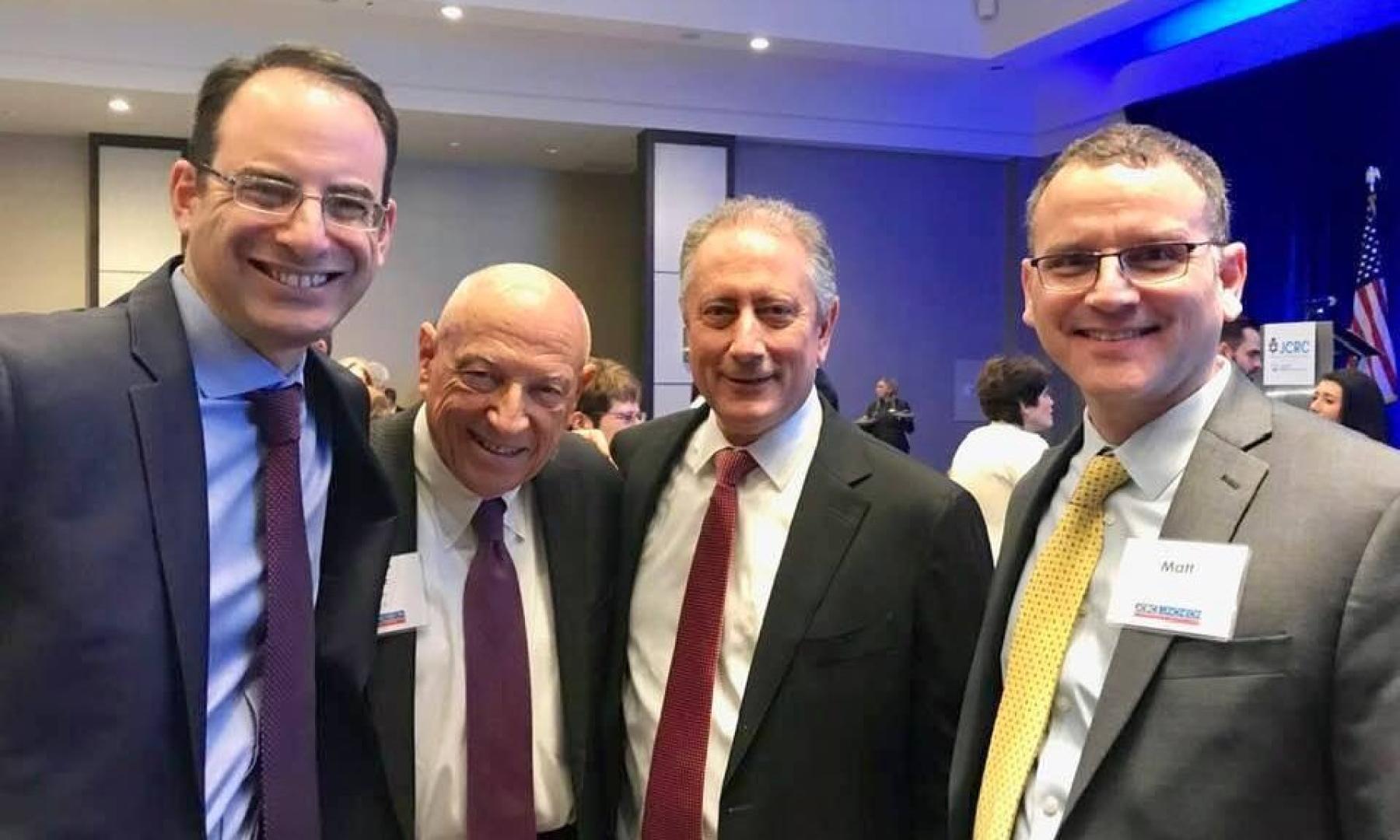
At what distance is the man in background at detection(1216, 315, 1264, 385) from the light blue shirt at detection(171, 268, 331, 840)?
5.04 m

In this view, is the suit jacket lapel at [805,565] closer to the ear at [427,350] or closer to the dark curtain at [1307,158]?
the ear at [427,350]

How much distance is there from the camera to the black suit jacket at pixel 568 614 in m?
1.80

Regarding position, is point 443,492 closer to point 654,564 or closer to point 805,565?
point 654,564

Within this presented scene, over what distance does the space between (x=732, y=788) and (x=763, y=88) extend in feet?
28.9

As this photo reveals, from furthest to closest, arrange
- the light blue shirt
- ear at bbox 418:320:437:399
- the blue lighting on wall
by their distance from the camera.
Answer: the blue lighting on wall < ear at bbox 418:320:437:399 < the light blue shirt

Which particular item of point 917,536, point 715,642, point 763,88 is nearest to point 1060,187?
point 917,536

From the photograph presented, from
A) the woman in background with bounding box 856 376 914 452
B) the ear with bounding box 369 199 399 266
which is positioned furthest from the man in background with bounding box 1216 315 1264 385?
the ear with bounding box 369 199 399 266

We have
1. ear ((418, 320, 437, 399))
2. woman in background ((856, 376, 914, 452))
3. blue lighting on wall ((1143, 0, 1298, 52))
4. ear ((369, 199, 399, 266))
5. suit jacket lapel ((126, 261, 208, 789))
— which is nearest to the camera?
suit jacket lapel ((126, 261, 208, 789))

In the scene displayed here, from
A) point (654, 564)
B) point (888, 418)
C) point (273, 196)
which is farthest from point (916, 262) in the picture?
point (273, 196)

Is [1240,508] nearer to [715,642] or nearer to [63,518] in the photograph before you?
[715,642]

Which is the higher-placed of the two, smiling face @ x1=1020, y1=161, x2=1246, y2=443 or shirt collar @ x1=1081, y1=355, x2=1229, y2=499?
smiling face @ x1=1020, y1=161, x2=1246, y2=443

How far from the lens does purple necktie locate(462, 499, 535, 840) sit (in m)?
1.84

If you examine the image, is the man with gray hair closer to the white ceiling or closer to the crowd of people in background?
the crowd of people in background

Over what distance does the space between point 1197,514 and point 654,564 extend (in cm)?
97
